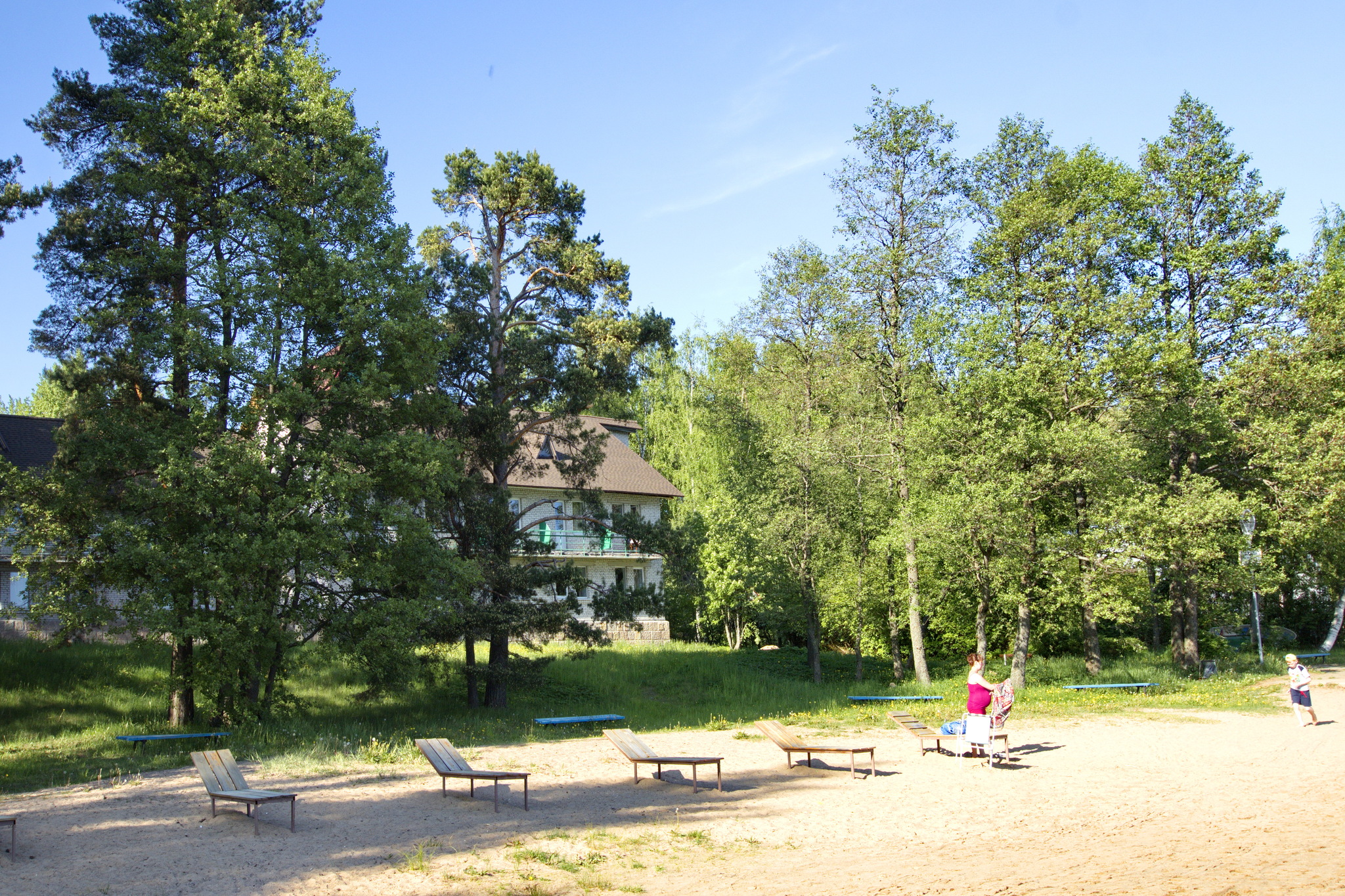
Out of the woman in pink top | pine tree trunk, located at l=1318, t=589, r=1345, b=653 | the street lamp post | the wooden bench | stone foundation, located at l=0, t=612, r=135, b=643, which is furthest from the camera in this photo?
pine tree trunk, located at l=1318, t=589, r=1345, b=653

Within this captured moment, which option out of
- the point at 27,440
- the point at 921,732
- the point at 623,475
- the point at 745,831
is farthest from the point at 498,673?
the point at 623,475

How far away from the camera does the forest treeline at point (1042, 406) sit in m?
24.6

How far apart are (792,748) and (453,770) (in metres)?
5.35

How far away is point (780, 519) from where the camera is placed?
29969mm

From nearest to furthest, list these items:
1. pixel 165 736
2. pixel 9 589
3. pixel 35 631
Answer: pixel 165 736 → pixel 35 631 → pixel 9 589

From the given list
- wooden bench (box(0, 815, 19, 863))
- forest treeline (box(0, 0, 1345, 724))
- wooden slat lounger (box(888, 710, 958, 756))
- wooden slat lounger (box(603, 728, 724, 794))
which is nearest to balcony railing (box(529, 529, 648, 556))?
forest treeline (box(0, 0, 1345, 724))

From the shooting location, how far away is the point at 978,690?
15273 millimetres

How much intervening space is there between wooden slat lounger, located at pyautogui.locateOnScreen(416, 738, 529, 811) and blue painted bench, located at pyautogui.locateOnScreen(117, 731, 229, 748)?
6583 mm

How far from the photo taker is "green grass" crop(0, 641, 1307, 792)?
53.4ft

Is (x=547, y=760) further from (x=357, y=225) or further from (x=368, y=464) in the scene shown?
(x=357, y=225)

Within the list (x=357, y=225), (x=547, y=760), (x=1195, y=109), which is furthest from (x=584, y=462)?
(x=1195, y=109)

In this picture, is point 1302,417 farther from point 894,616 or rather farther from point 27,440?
point 27,440

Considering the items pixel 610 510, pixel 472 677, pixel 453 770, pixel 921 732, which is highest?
pixel 610 510

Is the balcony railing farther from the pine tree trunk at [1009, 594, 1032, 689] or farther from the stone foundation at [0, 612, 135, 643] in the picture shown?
the pine tree trunk at [1009, 594, 1032, 689]
